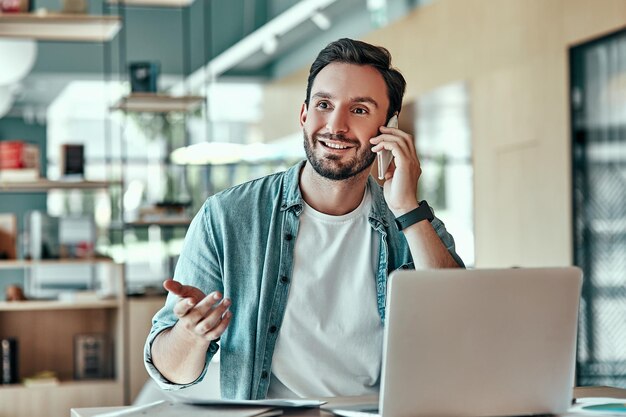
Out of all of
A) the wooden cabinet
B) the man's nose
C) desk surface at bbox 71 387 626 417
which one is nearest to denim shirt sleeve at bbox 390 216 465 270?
the man's nose

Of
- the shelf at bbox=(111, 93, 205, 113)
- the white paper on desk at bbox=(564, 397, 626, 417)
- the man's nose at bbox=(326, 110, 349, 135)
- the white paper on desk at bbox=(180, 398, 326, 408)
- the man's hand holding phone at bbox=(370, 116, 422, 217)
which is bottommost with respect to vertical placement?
the white paper on desk at bbox=(564, 397, 626, 417)

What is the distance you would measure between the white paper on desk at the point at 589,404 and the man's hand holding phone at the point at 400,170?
22.5 inches

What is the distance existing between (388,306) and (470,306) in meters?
0.15

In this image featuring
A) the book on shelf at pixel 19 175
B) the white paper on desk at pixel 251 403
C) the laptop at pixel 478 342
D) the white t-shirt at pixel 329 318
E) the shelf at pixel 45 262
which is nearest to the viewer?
the laptop at pixel 478 342

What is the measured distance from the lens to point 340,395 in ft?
7.13

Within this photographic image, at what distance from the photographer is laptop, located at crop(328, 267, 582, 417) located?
5.43 ft

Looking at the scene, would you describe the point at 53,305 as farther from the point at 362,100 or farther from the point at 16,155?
the point at 362,100

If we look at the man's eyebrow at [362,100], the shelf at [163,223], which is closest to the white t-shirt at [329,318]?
the man's eyebrow at [362,100]

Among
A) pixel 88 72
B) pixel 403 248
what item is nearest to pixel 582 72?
pixel 403 248

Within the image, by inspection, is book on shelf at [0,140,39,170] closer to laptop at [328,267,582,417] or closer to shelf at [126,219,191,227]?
shelf at [126,219,191,227]

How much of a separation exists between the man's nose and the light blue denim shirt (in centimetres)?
16

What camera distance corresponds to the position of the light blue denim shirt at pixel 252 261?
2.19 meters

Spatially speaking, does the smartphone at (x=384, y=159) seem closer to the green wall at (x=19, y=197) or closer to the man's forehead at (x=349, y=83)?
the man's forehead at (x=349, y=83)

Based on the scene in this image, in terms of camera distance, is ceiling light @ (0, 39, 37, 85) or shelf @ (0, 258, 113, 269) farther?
ceiling light @ (0, 39, 37, 85)
